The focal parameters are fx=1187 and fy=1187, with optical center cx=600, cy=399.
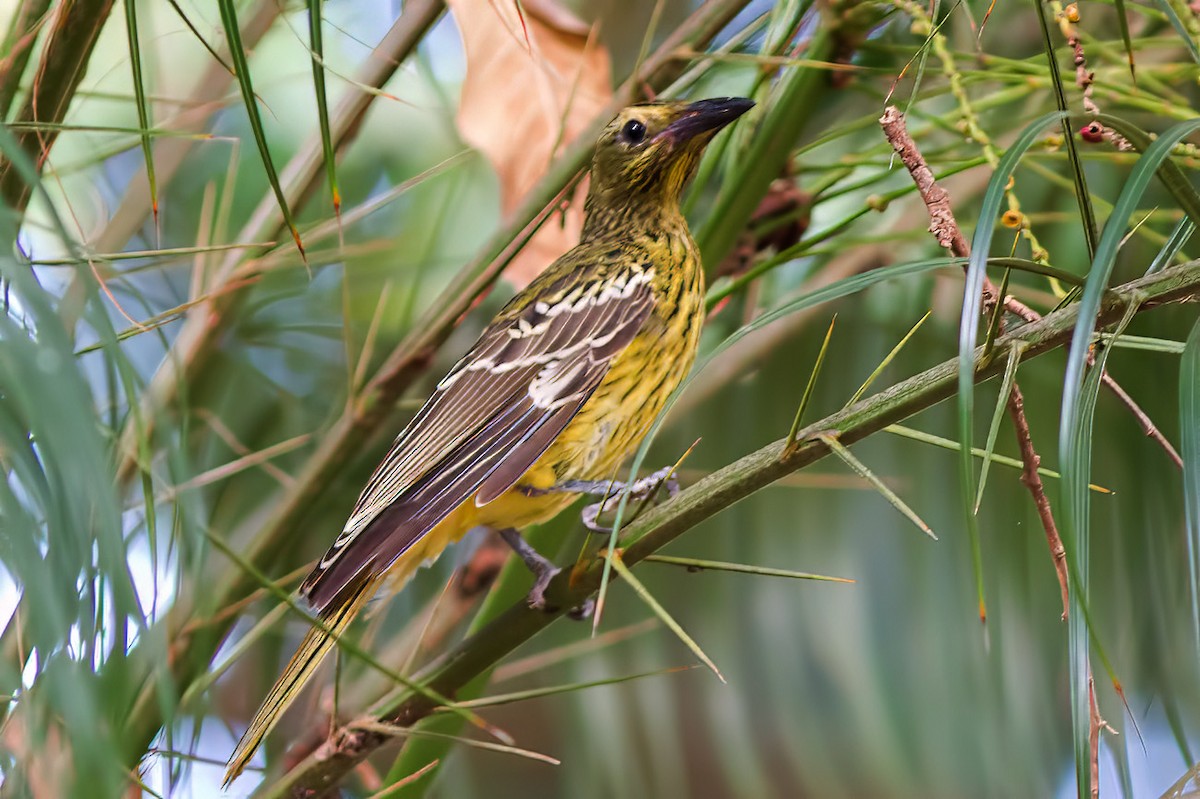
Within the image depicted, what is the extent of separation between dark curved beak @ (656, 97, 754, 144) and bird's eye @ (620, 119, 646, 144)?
5 cm

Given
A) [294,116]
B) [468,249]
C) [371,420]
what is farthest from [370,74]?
[294,116]

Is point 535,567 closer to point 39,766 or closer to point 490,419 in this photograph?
point 490,419

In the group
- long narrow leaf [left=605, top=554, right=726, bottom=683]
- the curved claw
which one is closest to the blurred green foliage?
the curved claw

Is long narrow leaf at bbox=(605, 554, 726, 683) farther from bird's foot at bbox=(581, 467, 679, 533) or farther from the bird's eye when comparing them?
the bird's eye

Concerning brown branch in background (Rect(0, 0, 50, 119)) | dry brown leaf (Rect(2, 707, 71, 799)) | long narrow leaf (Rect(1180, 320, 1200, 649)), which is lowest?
long narrow leaf (Rect(1180, 320, 1200, 649))

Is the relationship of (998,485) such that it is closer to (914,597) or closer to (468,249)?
(914,597)

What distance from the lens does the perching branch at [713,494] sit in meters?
0.88

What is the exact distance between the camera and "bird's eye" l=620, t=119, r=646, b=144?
179cm

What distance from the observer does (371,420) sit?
1637 millimetres

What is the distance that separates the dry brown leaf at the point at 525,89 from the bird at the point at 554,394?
9cm

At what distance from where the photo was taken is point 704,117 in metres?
1.66

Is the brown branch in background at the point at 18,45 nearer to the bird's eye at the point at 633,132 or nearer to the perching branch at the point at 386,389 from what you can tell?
A: the perching branch at the point at 386,389

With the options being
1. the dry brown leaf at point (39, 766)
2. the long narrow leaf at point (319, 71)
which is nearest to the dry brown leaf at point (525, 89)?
the long narrow leaf at point (319, 71)

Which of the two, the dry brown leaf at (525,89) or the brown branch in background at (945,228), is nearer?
the brown branch in background at (945,228)
